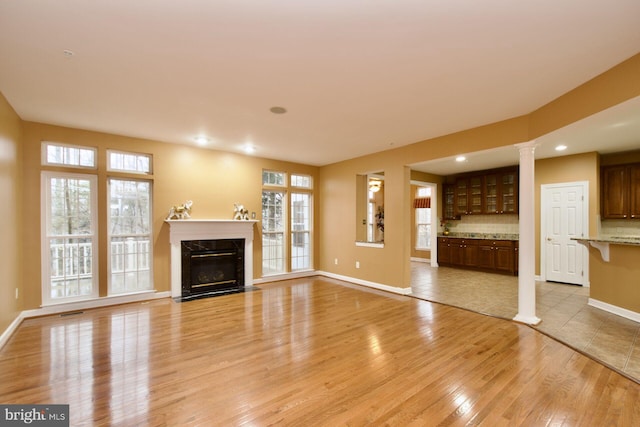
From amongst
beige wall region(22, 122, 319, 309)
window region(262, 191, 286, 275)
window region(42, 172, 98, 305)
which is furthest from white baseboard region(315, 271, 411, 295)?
window region(42, 172, 98, 305)

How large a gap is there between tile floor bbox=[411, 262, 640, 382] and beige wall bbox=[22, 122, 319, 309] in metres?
3.92

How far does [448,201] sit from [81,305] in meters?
8.74

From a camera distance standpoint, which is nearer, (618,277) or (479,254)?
(618,277)

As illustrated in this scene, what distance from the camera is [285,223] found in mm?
6754

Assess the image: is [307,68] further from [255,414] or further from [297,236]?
[297,236]

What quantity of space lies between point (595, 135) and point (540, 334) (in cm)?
338

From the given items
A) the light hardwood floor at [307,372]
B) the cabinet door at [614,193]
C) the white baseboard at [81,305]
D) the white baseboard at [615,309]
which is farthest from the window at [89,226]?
the cabinet door at [614,193]

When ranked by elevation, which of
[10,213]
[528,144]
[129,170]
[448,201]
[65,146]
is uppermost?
[65,146]

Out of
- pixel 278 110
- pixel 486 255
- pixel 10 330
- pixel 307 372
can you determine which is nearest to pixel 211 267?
pixel 10 330

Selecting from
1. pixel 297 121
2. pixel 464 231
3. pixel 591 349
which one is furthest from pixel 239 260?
pixel 464 231

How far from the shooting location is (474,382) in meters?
2.46

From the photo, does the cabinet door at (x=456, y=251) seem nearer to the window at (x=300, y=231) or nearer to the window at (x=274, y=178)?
the window at (x=300, y=231)

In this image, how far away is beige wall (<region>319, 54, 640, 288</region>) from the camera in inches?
108

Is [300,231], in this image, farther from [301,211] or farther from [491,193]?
[491,193]
